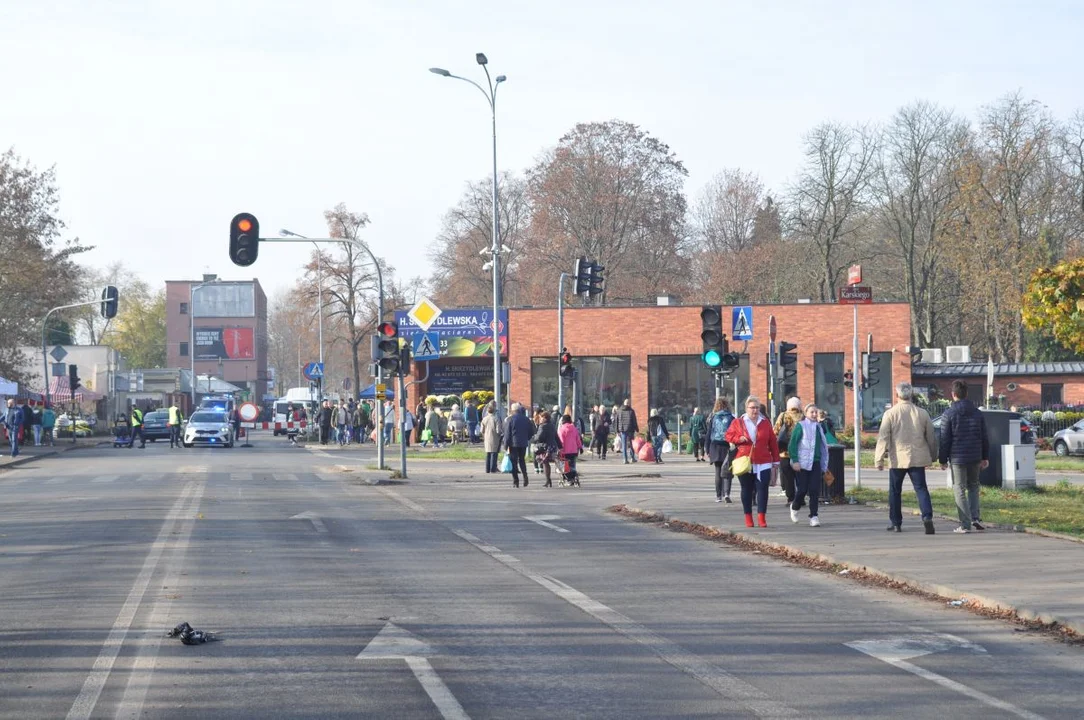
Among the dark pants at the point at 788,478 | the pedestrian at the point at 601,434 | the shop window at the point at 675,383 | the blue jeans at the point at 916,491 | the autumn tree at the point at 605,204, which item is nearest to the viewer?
the blue jeans at the point at 916,491

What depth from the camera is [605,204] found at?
212 ft

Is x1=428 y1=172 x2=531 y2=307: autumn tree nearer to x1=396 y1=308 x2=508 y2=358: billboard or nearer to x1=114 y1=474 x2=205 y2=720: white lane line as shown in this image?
x1=396 y1=308 x2=508 y2=358: billboard

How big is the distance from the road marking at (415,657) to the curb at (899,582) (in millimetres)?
4487

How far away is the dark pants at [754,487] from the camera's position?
17.8 meters

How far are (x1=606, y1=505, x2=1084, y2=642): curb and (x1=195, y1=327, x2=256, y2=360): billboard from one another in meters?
125

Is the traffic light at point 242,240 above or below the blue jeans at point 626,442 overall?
above

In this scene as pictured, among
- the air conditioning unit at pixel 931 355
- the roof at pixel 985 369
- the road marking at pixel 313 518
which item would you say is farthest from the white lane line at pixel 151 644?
the roof at pixel 985 369

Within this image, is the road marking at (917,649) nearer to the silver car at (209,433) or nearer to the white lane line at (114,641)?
the white lane line at (114,641)

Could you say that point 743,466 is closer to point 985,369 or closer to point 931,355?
point 931,355

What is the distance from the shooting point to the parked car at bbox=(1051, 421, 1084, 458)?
135 ft

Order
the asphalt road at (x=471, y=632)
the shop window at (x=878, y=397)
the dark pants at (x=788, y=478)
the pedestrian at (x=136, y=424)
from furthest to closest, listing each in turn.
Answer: the pedestrian at (x=136, y=424)
the shop window at (x=878, y=397)
the dark pants at (x=788, y=478)
the asphalt road at (x=471, y=632)

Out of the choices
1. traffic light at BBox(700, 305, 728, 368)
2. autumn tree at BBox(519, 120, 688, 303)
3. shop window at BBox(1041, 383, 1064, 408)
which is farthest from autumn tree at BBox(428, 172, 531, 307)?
traffic light at BBox(700, 305, 728, 368)

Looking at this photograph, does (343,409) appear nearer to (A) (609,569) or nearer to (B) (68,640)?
(A) (609,569)

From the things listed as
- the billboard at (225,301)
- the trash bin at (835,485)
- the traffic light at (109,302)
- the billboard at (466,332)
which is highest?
the billboard at (225,301)
